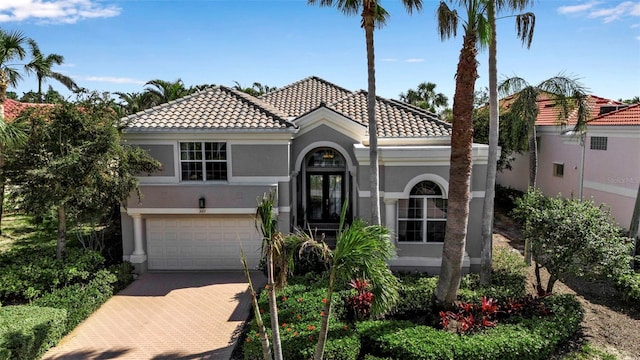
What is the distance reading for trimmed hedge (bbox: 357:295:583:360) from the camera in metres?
9.69

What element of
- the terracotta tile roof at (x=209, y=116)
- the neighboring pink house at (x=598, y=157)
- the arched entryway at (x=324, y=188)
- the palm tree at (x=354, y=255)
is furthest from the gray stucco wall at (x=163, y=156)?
the neighboring pink house at (x=598, y=157)

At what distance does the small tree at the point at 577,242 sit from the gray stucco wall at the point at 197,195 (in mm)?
9467

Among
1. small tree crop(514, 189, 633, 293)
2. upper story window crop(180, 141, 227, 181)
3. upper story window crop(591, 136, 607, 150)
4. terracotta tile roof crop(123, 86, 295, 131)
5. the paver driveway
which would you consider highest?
terracotta tile roof crop(123, 86, 295, 131)

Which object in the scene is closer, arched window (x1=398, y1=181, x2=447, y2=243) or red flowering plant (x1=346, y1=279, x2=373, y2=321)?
red flowering plant (x1=346, y1=279, x2=373, y2=321)

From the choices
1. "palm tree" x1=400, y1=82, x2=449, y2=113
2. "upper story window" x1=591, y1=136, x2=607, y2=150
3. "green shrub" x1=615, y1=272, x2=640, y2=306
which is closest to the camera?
"green shrub" x1=615, y1=272, x2=640, y2=306

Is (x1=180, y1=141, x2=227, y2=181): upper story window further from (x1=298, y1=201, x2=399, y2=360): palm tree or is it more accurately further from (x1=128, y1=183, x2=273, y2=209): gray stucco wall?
(x1=298, y1=201, x2=399, y2=360): palm tree

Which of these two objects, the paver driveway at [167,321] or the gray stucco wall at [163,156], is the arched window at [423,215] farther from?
the gray stucco wall at [163,156]

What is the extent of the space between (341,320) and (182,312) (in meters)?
5.38

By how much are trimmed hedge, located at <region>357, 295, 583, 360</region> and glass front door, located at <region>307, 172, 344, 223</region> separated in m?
8.96

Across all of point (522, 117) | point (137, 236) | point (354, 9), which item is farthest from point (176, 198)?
point (522, 117)

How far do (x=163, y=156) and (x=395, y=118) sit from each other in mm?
9761

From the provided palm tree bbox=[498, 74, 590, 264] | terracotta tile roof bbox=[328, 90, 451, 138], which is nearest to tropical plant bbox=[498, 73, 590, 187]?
palm tree bbox=[498, 74, 590, 264]

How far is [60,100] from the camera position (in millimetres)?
14070

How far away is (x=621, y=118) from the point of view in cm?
2183
